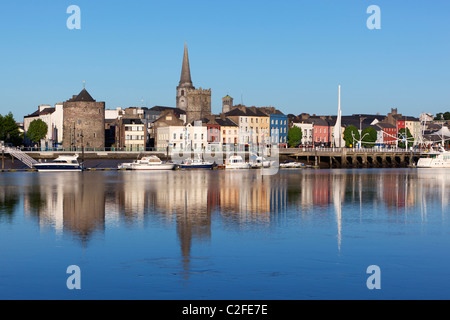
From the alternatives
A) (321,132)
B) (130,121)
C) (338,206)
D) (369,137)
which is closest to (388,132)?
(369,137)

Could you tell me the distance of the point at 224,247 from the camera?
2041 cm

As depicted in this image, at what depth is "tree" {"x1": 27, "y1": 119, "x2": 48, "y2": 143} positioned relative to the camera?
113625 millimetres

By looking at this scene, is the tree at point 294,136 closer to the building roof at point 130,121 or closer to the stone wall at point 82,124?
the building roof at point 130,121

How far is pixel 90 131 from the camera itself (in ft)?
354

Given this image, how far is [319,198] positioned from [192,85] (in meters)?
124

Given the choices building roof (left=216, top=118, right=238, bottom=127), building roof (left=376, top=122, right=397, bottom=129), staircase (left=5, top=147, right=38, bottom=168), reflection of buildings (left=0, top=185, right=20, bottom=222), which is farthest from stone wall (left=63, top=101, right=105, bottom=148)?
building roof (left=376, top=122, right=397, bottom=129)

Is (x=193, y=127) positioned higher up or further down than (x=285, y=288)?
higher up

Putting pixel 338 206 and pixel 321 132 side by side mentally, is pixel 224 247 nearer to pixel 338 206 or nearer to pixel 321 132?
pixel 338 206

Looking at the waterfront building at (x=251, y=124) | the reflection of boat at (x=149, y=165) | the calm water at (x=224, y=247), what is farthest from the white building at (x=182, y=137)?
the calm water at (x=224, y=247)

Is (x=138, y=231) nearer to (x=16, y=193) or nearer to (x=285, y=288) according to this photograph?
(x=285, y=288)

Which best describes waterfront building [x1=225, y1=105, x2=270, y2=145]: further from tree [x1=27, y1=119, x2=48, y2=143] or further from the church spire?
tree [x1=27, y1=119, x2=48, y2=143]

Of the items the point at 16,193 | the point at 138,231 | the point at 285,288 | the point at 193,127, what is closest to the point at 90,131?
the point at 193,127

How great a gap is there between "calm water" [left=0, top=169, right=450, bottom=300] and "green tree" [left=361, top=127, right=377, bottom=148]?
107 meters

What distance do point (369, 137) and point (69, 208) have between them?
118 m
